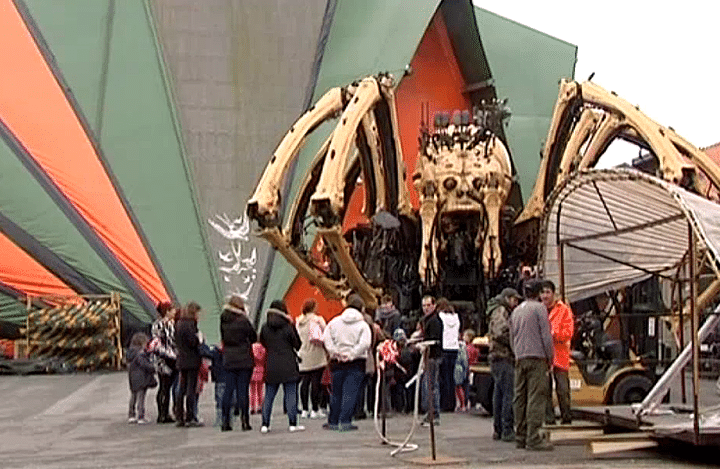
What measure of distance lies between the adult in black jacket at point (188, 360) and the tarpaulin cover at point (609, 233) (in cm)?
413

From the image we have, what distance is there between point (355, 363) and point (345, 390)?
0.36 meters

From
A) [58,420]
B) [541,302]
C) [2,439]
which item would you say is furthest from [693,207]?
[58,420]

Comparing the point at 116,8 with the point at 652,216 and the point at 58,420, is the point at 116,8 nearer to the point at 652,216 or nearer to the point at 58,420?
the point at 58,420

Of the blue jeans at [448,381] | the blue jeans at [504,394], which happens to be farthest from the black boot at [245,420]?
the blue jeans at [504,394]

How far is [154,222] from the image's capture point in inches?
1042

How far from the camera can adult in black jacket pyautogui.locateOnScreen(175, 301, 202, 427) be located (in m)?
13.8

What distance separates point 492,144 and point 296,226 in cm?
346

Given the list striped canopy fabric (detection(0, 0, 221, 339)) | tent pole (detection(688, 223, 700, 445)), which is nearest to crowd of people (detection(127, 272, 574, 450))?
tent pole (detection(688, 223, 700, 445))

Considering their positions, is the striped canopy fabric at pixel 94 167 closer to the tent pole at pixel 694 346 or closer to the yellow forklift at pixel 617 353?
the yellow forklift at pixel 617 353

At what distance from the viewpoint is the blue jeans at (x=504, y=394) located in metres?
11.6

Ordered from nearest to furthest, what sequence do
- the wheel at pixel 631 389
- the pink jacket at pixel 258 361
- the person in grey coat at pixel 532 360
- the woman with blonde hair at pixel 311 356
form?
1. the person in grey coat at pixel 532 360
2. the wheel at pixel 631 389
3. the woman with blonde hair at pixel 311 356
4. the pink jacket at pixel 258 361

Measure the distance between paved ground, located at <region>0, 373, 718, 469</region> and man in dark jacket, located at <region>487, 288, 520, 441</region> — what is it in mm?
247

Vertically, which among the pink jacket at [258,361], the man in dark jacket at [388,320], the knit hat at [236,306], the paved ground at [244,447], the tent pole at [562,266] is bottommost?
the paved ground at [244,447]

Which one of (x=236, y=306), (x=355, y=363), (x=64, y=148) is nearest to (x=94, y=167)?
(x=64, y=148)
